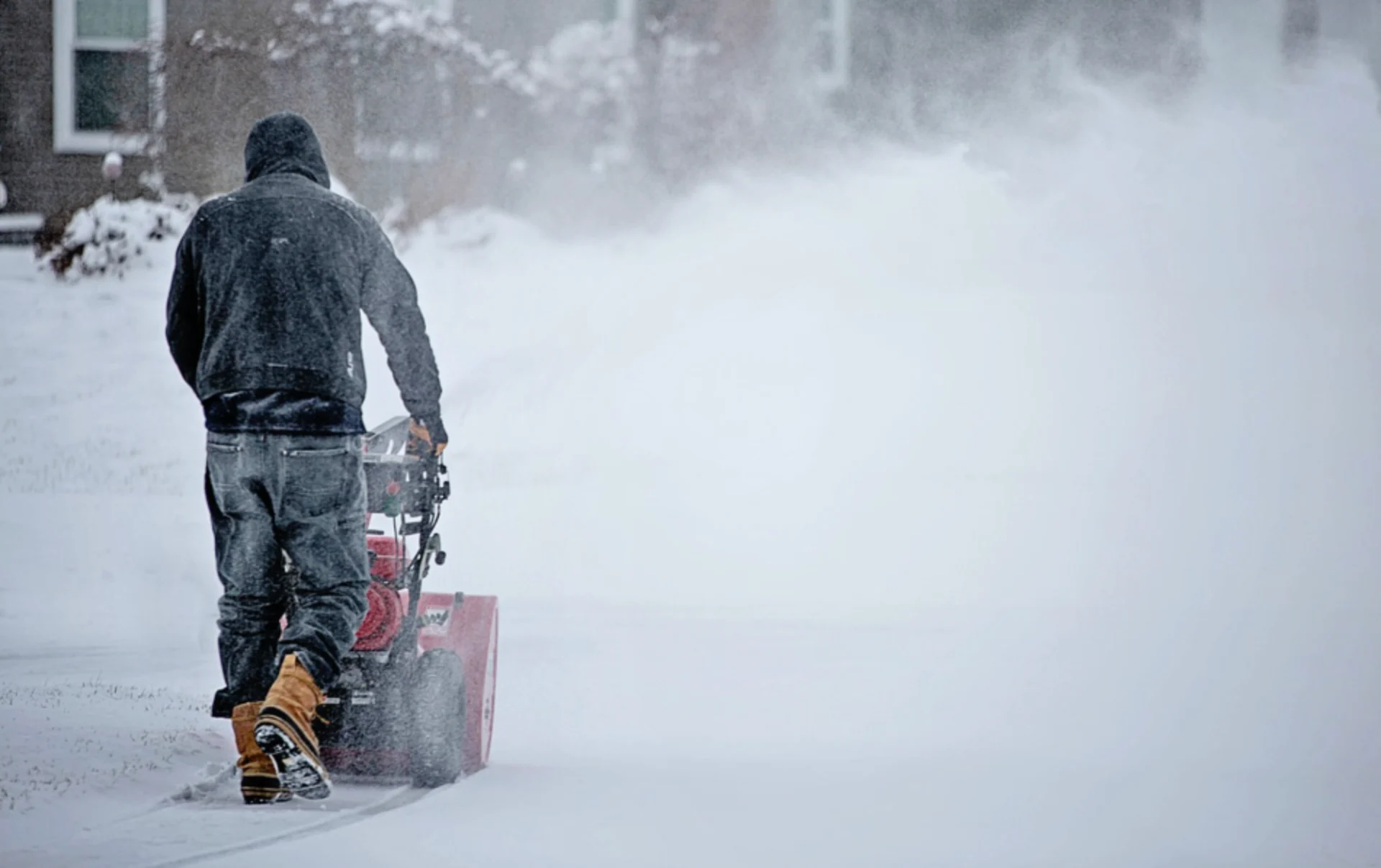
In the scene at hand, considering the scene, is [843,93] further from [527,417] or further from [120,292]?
[120,292]

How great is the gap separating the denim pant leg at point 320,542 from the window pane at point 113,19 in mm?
1219

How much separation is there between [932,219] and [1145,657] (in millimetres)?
916

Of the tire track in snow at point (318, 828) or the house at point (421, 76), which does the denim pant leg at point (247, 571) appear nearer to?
the tire track in snow at point (318, 828)

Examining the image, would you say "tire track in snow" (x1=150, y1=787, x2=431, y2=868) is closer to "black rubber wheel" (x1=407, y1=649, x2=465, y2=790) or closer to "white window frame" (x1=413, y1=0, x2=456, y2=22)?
"black rubber wheel" (x1=407, y1=649, x2=465, y2=790)

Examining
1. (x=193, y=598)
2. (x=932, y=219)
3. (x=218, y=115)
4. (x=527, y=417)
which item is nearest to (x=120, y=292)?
(x=218, y=115)

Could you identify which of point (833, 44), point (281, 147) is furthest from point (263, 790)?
Result: point (833, 44)

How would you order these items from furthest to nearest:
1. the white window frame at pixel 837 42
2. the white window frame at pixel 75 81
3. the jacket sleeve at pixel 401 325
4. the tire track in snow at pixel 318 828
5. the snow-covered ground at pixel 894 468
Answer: the white window frame at pixel 837 42
the white window frame at pixel 75 81
the snow-covered ground at pixel 894 468
the jacket sleeve at pixel 401 325
the tire track in snow at pixel 318 828

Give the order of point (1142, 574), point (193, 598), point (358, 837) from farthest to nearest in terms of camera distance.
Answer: point (1142, 574) < point (193, 598) < point (358, 837)

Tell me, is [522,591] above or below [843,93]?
below

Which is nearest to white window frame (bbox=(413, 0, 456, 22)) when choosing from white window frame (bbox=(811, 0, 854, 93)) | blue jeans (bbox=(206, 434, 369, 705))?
white window frame (bbox=(811, 0, 854, 93))

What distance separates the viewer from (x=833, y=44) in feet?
9.48

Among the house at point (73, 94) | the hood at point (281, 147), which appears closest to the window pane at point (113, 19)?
the house at point (73, 94)

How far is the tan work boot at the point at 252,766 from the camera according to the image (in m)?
1.95

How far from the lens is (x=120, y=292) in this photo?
2748mm
